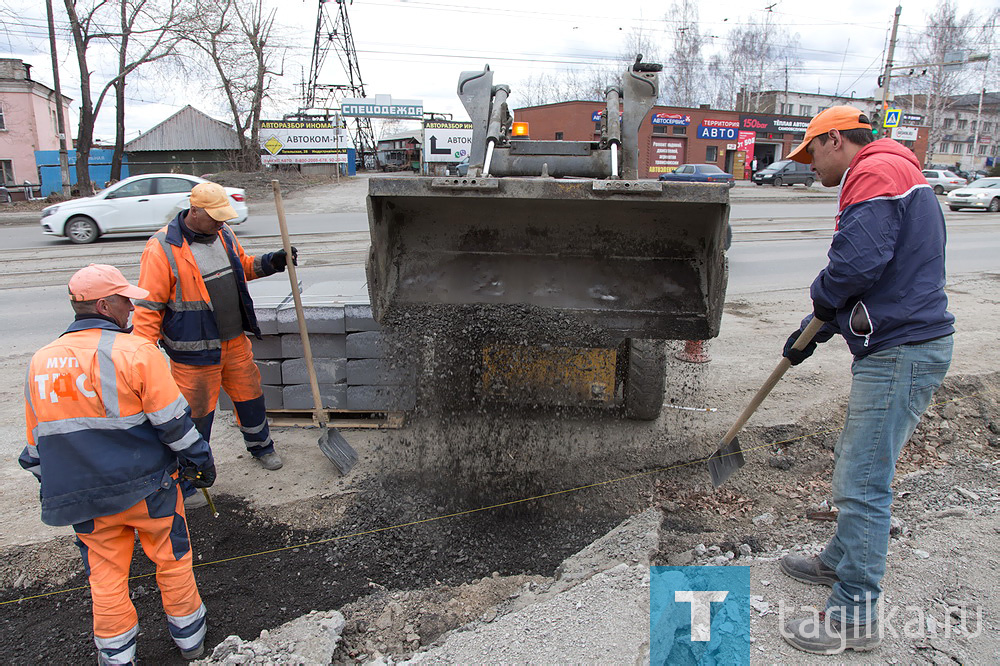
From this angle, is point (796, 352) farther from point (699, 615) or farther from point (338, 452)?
point (338, 452)

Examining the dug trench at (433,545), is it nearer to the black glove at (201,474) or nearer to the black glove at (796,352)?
the black glove at (201,474)

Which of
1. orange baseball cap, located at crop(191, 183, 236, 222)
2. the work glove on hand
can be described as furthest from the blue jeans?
orange baseball cap, located at crop(191, 183, 236, 222)

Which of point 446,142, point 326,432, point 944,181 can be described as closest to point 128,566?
point 326,432

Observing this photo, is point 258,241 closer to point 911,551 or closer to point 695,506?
point 695,506

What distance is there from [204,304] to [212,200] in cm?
56

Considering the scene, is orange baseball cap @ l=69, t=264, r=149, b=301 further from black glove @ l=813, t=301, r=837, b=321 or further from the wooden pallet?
black glove @ l=813, t=301, r=837, b=321

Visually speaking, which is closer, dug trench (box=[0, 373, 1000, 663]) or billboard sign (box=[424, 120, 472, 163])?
dug trench (box=[0, 373, 1000, 663])

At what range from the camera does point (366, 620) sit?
2.66 m

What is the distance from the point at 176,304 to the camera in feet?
11.0

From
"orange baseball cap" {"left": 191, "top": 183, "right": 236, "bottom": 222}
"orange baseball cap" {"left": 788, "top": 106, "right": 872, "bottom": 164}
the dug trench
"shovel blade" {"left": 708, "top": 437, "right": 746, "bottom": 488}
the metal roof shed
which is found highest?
the metal roof shed

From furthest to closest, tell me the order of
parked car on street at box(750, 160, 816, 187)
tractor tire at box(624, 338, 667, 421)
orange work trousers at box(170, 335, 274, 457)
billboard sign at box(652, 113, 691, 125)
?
billboard sign at box(652, 113, 691, 125)
parked car on street at box(750, 160, 816, 187)
tractor tire at box(624, 338, 667, 421)
orange work trousers at box(170, 335, 274, 457)

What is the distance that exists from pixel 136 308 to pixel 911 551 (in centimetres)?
387

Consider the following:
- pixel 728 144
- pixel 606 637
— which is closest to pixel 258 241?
pixel 606 637

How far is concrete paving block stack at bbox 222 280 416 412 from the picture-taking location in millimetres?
4246
